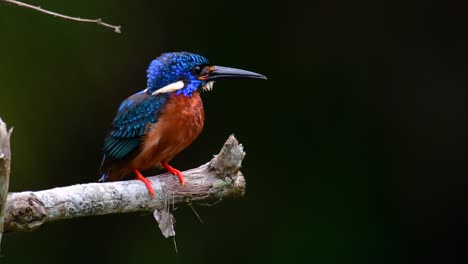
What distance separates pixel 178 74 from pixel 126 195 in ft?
2.58

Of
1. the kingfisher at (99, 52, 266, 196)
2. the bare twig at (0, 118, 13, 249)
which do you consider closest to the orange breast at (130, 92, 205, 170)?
the kingfisher at (99, 52, 266, 196)

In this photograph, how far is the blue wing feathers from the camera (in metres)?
3.88

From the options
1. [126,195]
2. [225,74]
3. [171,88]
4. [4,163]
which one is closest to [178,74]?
[171,88]

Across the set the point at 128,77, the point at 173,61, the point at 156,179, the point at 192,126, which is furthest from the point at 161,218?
the point at 128,77

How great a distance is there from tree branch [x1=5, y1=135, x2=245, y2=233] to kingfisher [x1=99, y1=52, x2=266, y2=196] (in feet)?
0.47

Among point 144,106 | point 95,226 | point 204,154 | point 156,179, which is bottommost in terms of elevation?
point 95,226

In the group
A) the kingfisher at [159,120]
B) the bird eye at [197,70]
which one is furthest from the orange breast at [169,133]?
the bird eye at [197,70]

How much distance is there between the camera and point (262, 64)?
5.93 m

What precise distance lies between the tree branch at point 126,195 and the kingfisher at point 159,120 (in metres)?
0.14

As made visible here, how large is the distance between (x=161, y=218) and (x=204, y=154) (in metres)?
2.47

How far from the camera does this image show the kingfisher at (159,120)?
12.6ft

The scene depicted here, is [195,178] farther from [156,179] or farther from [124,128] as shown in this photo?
[124,128]

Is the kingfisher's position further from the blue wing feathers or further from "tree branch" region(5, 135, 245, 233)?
"tree branch" region(5, 135, 245, 233)

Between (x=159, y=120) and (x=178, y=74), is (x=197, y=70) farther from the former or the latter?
(x=159, y=120)
